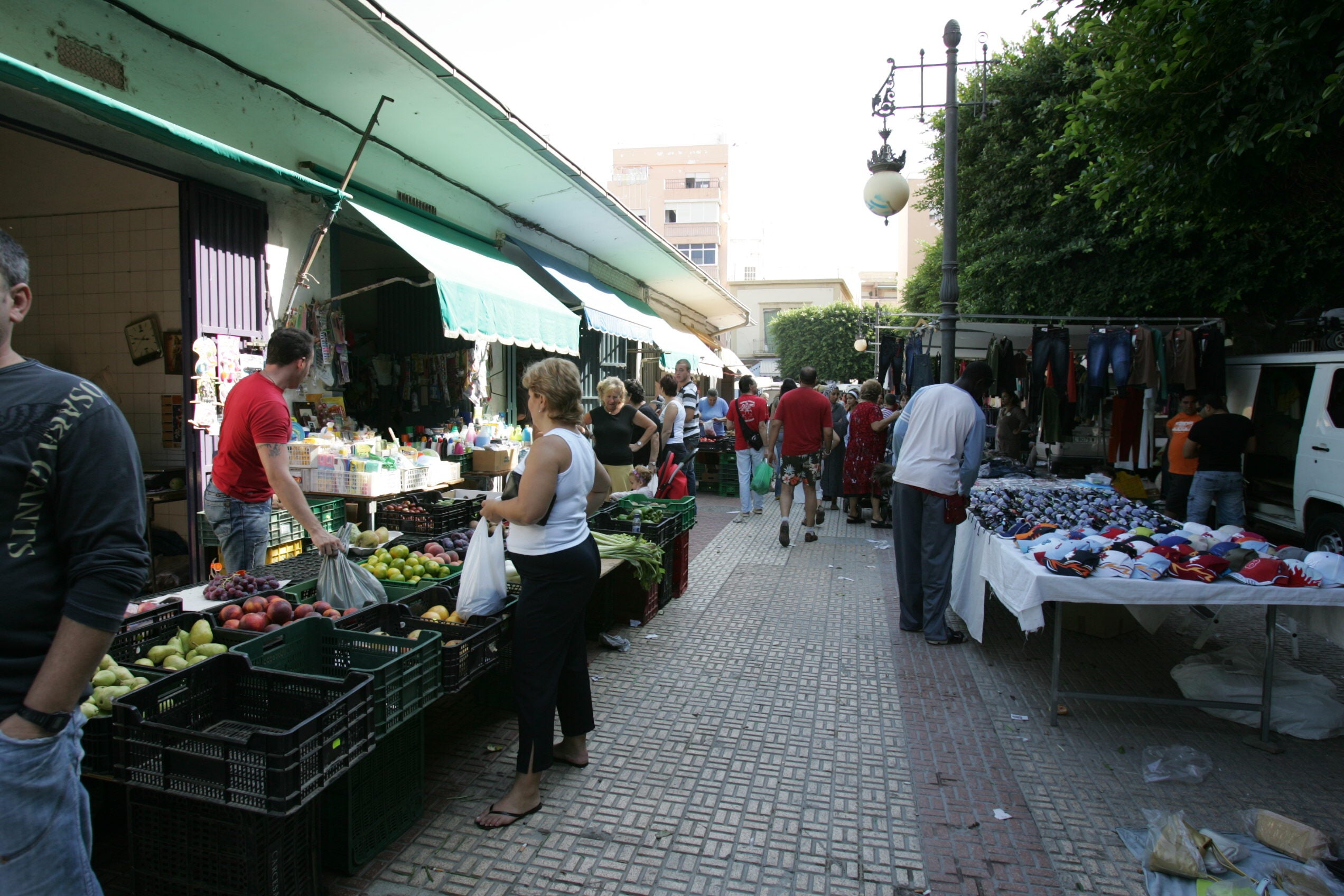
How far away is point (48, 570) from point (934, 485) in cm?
514

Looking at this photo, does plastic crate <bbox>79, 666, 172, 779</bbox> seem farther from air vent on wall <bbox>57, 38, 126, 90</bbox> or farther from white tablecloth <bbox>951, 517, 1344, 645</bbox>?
air vent on wall <bbox>57, 38, 126, 90</bbox>

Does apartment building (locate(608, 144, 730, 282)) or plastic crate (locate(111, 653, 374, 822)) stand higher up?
apartment building (locate(608, 144, 730, 282))

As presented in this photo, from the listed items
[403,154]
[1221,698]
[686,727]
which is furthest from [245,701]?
[403,154]

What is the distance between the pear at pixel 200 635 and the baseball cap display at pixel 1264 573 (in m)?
5.14

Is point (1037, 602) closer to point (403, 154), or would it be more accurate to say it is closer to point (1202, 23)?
point (1202, 23)

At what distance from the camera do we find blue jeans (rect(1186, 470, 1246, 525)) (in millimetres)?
7875

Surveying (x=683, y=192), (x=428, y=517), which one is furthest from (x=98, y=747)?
(x=683, y=192)

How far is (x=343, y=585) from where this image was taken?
374cm

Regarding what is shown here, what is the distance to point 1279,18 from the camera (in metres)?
4.39

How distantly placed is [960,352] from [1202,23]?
8.92m

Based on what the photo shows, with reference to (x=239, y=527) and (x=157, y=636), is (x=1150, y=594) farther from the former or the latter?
(x=239, y=527)

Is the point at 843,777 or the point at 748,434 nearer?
the point at 843,777

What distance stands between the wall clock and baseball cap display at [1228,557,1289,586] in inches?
323

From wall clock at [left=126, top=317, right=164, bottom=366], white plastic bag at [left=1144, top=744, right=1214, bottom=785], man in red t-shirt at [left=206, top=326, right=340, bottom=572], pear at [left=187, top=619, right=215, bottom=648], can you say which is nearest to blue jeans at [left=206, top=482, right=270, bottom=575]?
man in red t-shirt at [left=206, top=326, right=340, bottom=572]
